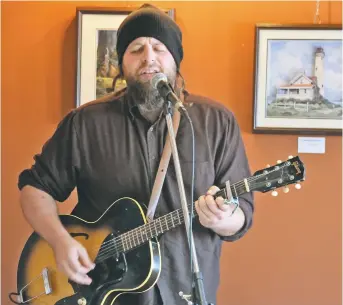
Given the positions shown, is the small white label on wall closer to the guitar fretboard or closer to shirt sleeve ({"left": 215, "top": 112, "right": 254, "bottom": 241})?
shirt sleeve ({"left": 215, "top": 112, "right": 254, "bottom": 241})

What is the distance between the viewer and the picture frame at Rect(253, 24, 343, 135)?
2.10 meters

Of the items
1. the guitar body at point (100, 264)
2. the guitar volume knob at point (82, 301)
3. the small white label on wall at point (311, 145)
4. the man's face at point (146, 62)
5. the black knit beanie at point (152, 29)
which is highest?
the black knit beanie at point (152, 29)

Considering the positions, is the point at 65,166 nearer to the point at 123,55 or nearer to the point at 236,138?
the point at 123,55

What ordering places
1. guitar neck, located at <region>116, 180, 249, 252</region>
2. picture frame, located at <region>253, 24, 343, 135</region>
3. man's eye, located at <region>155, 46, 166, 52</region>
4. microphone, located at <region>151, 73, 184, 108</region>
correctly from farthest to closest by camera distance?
picture frame, located at <region>253, 24, 343, 135</region> → man's eye, located at <region>155, 46, 166, 52</region> → guitar neck, located at <region>116, 180, 249, 252</region> → microphone, located at <region>151, 73, 184, 108</region>

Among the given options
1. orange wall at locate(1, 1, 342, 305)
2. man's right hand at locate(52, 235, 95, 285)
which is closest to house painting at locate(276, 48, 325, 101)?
orange wall at locate(1, 1, 342, 305)

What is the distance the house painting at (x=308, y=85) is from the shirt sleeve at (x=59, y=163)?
1008mm

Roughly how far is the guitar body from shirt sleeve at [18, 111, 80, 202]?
11cm

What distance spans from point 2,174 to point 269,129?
1242 millimetres

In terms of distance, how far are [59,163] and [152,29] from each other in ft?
1.70

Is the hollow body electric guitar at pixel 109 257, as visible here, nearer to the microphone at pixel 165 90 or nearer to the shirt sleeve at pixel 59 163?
the shirt sleeve at pixel 59 163

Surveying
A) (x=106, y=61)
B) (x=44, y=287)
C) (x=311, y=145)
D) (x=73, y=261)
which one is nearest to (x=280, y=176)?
(x=73, y=261)

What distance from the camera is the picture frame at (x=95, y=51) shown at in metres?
2.16

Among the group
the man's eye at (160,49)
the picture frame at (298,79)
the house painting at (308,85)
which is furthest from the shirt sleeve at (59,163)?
the house painting at (308,85)

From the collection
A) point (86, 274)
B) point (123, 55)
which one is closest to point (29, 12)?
point (123, 55)
